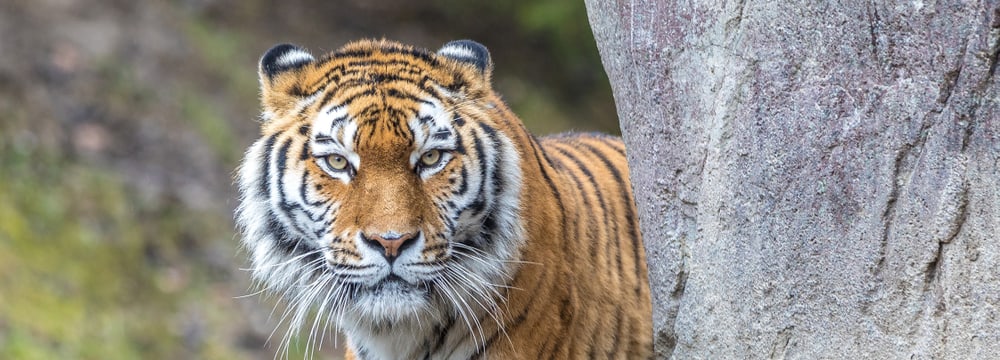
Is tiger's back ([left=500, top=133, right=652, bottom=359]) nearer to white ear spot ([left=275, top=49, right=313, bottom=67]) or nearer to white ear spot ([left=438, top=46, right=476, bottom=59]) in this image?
white ear spot ([left=438, top=46, right=476, bottom=59])

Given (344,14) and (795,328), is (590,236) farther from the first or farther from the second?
(344,14)

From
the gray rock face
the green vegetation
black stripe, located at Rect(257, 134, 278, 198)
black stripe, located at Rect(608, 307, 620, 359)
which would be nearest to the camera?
the gray rock face

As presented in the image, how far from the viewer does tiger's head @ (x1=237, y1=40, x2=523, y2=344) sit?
117 inches

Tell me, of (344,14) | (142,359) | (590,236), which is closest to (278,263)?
(590,236)

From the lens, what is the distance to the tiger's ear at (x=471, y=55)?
3279mm

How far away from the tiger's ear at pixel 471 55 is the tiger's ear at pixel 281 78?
0.41 meters

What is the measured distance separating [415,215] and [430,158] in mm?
186

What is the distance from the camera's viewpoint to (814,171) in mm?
2688

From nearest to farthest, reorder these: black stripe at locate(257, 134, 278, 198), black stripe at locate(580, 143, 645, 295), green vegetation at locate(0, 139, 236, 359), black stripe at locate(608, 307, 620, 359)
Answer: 1. black stripe at locate(257, 134, 278, 198)
2. black stripe at locate(608, 307, 620, 359)
3. black stripe at locate(580, 143, 645, 295)
4. green vegetation at locate(0, 139, 236, 359)

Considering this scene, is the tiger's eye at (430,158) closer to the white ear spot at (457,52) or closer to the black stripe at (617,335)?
→ the white ear spot at (457,52)

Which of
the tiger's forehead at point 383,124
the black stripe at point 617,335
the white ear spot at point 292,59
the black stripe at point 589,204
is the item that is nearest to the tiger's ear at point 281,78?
the white ear spot at point 292,59

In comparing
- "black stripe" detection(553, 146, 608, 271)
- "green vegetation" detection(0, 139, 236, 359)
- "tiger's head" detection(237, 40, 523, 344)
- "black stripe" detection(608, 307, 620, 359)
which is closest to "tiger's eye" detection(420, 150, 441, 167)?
"tiger's head" detection(237, 40, 523, 344)

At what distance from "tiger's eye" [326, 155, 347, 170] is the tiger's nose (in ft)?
0.71

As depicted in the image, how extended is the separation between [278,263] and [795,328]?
1521 mm
